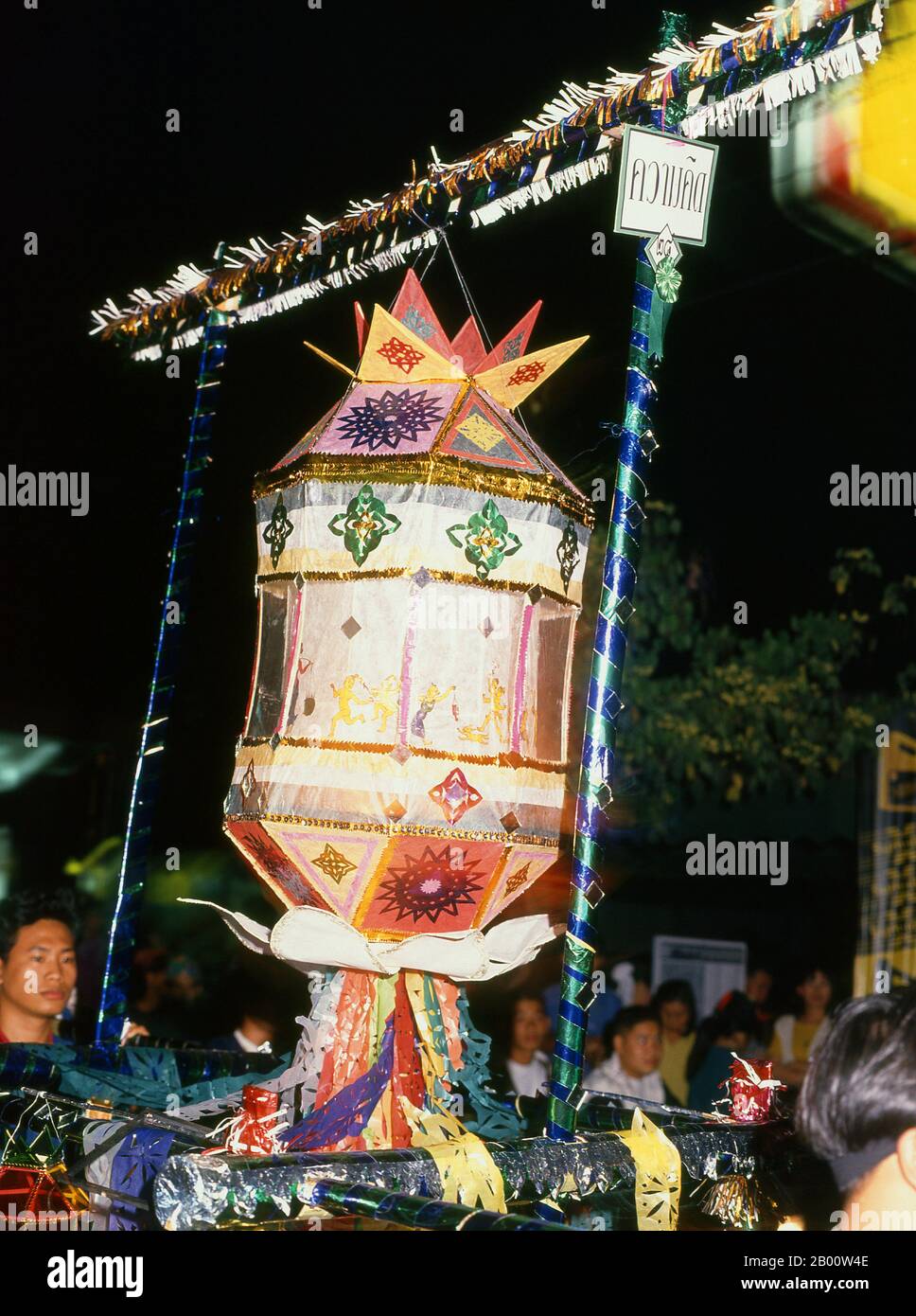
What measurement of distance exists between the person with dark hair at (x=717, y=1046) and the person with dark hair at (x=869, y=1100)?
4.90 m

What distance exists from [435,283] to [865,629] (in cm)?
457

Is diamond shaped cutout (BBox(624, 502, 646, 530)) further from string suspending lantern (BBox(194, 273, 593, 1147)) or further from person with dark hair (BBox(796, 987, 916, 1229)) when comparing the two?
person with dark hair (BBox(796, 987, 916, 1229))

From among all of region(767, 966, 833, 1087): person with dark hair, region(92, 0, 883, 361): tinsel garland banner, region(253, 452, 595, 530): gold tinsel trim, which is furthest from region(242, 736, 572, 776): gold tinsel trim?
region(767, 966, 833, 1087): person with dark hair

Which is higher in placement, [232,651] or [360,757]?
[232,651]

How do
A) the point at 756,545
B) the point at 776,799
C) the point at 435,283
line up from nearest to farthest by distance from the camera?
1. the point at 435,283
2. the point at 756,545
3. the point at 776,799

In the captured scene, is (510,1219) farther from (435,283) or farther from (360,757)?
(435,283)

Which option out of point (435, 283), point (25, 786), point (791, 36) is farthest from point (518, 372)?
point (25, 786)

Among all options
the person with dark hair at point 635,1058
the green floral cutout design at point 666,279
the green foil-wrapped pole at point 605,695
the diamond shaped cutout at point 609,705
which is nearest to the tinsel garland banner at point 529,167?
the green foil-wrapped pole at point 605,695

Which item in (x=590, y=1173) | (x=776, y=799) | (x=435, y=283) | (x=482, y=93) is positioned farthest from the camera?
(x=776, y=799)

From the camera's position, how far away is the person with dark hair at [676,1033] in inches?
305

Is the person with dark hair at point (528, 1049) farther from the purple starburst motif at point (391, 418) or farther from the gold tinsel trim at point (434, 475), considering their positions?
the purple starburst motif at point (391, 418)

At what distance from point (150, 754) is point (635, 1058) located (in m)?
2.82

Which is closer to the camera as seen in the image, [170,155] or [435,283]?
[170,155]

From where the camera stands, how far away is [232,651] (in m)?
9.06
